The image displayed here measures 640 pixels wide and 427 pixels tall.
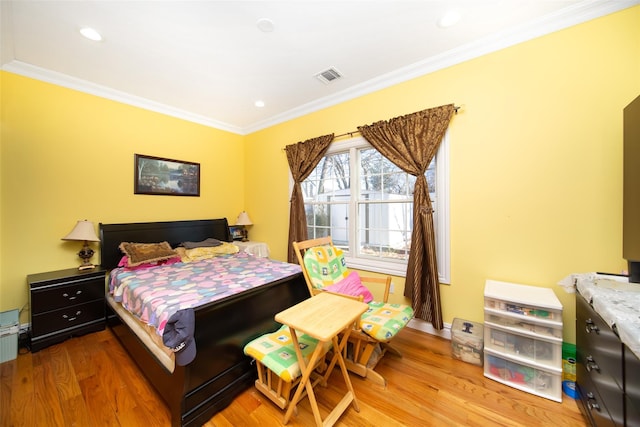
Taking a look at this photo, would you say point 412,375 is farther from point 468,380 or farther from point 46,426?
point 46,426

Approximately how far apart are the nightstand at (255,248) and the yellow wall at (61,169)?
3.67 feet

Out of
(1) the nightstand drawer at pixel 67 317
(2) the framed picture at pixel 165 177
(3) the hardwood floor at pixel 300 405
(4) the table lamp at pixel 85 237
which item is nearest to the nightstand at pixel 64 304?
(1) the nightstand drawer at pixel 67 317

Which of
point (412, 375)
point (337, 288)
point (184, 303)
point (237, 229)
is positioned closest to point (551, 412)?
point (412, 375)

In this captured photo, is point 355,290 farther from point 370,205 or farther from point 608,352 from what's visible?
point 608,352

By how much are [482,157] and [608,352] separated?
1.65 m

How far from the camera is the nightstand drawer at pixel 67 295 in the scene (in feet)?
7.63

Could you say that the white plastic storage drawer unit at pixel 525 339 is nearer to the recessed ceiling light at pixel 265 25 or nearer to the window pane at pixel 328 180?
the window pane at pixel 328 180

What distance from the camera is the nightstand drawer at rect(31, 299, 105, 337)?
2.32 metres

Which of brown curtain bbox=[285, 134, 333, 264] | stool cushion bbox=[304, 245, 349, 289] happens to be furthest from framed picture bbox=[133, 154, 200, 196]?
stool cushion bbox=[304, 245, 349, 289]

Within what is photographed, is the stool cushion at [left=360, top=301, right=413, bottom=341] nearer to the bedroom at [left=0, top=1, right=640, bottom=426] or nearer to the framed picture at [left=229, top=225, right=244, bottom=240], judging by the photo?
→ the bedroom at [left=0, top=1, right=640, bottom=426]

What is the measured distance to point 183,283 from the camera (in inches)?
89.1

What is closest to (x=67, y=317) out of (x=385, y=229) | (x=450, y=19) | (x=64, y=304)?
(x=64, y=304)

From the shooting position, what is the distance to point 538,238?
204 centimetres

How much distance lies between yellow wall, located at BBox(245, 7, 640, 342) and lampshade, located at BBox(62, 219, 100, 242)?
3.91m
